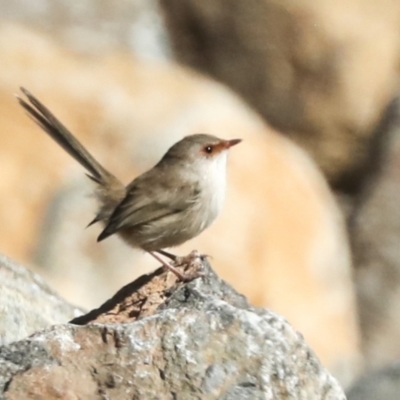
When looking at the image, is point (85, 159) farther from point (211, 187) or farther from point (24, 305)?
point (24, 305)

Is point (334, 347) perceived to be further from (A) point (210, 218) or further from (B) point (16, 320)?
(B) point (16, 320)

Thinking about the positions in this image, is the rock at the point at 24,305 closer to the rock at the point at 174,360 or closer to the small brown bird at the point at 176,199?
the small brown bird at the point at 176,199

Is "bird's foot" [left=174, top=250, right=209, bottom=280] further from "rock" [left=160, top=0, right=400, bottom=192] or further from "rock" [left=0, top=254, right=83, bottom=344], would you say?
"rock" [left=160, top=0, right=400, bottom=192]

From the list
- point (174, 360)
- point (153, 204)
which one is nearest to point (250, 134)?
point (153, 204)

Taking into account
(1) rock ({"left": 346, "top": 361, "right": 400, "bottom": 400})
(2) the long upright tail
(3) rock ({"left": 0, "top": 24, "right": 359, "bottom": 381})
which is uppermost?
(3) rock ({"left": 0, "top": 24, "right": 359, "bottom": 381})

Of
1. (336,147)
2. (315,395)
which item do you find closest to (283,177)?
(336,147)

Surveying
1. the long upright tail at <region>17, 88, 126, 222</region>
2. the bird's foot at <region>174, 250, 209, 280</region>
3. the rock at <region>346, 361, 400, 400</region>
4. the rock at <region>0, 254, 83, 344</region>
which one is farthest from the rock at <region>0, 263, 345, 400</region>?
the rock at <region>346, 361, 400, 400</region>
